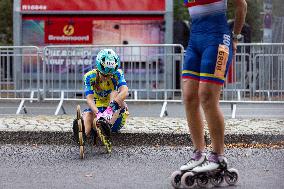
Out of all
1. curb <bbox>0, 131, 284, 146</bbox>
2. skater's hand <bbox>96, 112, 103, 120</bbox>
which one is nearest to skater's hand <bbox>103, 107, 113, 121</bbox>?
skater's hand <bbox>96, 112, 103, 120</bbox>

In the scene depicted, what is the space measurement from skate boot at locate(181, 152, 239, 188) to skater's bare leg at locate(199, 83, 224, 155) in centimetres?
10

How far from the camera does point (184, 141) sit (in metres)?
8.75

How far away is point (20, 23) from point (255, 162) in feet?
39.8

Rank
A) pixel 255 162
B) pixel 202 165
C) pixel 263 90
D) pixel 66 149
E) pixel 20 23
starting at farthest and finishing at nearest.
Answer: pixel 20 23, pixel 263 90, pixel 66 149, pixel 255 162, pixel 202 165

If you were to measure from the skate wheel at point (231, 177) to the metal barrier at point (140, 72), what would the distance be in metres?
6.20

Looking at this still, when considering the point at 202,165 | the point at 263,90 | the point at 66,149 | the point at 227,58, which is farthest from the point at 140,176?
the point at 263,90

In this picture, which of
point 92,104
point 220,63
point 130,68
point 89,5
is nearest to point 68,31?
point 89,5

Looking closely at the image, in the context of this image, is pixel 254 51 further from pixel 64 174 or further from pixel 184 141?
pixel 64 174

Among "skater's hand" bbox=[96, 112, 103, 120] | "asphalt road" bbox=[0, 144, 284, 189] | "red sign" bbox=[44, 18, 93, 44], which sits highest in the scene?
"red sign" bbox=[44, 18, 93, 44]

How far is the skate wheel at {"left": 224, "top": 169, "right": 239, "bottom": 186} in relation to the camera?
5887mm

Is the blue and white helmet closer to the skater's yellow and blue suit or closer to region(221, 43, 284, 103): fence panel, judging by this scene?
the skater's yellow and blue suit

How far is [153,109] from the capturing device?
44.6 feet

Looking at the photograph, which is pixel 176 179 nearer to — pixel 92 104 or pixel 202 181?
pixel 202 181

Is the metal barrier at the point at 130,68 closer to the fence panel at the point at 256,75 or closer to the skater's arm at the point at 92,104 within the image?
the fence panel at the point at 256,75
